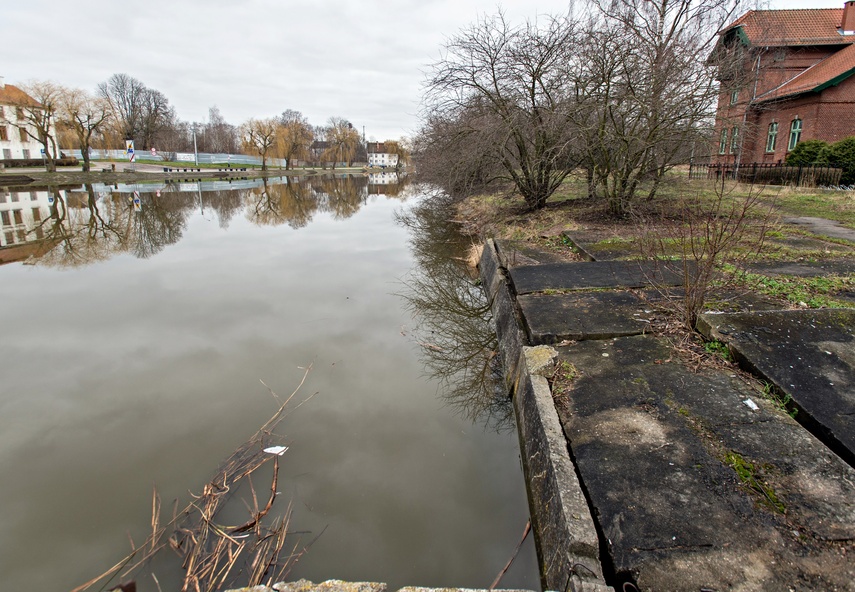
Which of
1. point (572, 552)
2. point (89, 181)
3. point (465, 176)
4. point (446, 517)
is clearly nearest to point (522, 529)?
point (446, 517)

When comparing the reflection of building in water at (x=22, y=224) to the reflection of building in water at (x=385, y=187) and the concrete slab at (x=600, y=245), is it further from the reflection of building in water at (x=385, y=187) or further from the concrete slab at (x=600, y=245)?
the reflection of building in water at (x=385, y=187)

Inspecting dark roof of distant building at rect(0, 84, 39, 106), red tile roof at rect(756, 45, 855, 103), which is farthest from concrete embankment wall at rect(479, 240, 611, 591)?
dark roof of distant building at rect(0, 84, 39, 106)

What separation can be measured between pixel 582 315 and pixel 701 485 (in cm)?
266

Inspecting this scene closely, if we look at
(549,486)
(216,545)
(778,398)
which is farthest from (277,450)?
(778,398)

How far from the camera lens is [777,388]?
3334 mm

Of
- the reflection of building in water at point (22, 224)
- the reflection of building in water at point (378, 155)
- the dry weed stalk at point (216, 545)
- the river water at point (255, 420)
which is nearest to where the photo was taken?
the dry weed stalk at point (216, 545)

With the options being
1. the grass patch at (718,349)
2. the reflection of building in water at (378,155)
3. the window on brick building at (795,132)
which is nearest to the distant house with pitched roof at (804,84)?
the window on brick building at (795,132)

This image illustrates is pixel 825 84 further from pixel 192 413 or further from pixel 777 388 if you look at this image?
pixel 192 413

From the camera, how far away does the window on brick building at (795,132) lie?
76.6ft

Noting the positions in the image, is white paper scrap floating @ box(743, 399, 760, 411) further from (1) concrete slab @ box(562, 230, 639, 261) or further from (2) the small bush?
(2) the small bush

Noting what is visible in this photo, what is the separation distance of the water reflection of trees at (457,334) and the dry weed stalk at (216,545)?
2258mm

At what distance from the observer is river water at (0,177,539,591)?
3129 mm

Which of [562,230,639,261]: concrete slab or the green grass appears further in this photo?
[562,230,639,261]: concrete slab

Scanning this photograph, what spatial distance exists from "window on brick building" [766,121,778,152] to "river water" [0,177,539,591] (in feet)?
83.2
